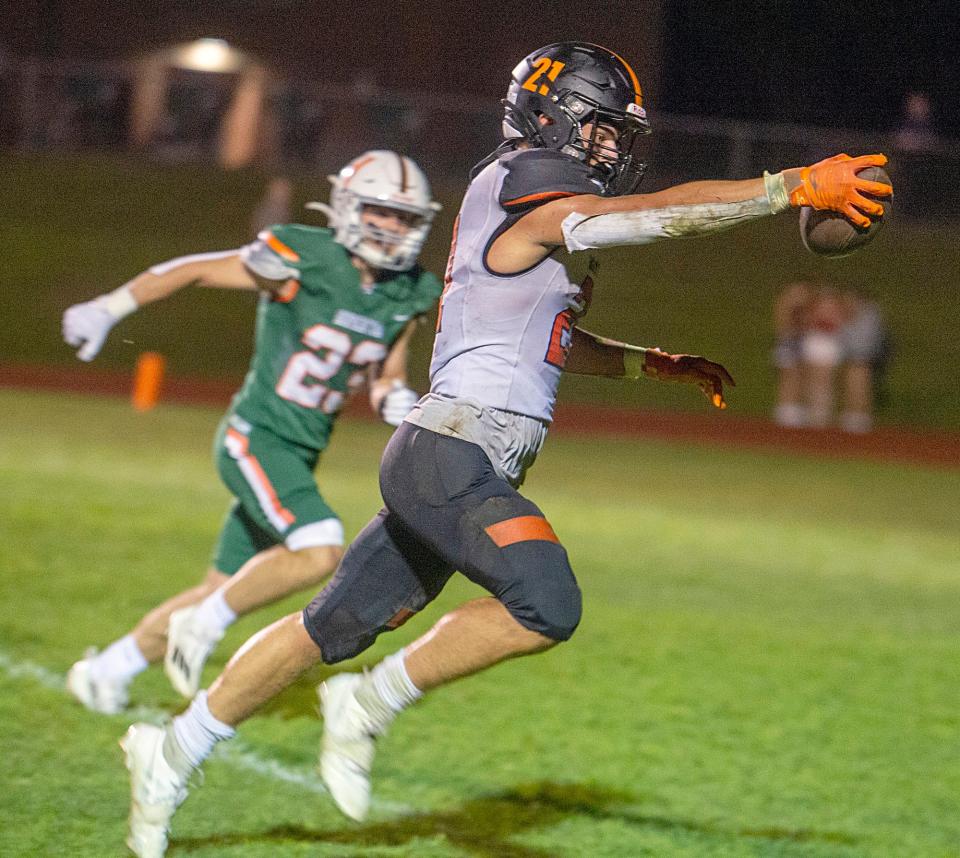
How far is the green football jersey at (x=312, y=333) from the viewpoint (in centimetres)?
505

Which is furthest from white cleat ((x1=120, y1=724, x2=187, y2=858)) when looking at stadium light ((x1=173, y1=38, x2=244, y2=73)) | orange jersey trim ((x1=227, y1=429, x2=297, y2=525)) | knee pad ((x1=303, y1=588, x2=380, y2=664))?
stadium light ((x1=173, y1=38, x2=244, y2=73))

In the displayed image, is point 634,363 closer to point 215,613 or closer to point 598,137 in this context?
point 598,137

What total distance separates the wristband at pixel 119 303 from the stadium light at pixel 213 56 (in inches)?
808

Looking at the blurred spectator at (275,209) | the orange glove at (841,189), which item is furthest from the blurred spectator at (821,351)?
the orange glove at (841,189)

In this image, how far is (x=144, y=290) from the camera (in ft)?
15.9

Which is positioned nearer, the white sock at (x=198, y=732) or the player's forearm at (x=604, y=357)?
the white sock at (x=198, y=732)

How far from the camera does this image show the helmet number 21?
11.3ft

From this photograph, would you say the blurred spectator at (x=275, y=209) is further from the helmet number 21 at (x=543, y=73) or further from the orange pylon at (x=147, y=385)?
the helmet number 21 at (x=543, y=73)

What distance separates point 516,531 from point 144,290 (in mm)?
2108

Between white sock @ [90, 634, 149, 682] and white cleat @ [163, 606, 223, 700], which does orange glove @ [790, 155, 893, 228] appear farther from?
white sock @ [90, 634, 149, 682]

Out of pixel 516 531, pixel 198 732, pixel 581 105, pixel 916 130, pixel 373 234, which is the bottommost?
pixel 198 732

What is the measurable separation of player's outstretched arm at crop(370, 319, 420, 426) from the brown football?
6.46ft

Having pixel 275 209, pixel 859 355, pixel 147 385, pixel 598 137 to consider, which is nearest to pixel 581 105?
pixel 598 137

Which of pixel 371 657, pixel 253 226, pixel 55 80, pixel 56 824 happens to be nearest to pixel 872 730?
pixel 371 657
